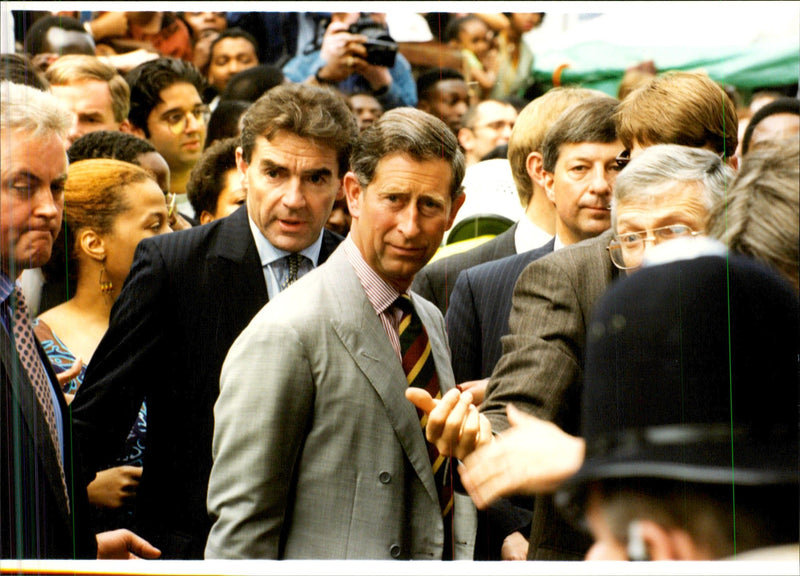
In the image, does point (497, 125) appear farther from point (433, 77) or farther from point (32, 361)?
Result: point (32, 361)

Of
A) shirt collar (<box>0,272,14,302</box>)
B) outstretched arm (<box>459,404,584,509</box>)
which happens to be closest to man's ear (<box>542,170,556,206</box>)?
outstretched arm (<box>459,404,584,509</box>)

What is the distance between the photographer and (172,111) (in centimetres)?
233

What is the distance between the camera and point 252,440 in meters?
1.99

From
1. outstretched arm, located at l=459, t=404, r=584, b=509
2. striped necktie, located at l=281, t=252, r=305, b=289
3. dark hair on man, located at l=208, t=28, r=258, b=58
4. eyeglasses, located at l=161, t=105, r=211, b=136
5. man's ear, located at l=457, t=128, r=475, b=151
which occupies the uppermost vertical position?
dark hair on man, located at l=208, t=28, r=258, b=58

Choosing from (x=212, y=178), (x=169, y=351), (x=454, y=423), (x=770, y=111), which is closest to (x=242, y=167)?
(x=212, y=178)

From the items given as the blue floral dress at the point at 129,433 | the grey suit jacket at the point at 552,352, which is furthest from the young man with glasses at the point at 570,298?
the blue floral dress at the point at 129,433

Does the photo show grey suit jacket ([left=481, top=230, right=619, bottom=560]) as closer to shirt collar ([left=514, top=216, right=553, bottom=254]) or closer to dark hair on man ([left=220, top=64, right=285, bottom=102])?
shirt collar ([left=514, top=216, right=553, bottom=254])

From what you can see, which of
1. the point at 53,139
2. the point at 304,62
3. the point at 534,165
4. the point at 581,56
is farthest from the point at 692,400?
the point at 53,139

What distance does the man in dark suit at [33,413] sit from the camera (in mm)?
2107

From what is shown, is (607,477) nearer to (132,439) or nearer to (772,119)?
(772,119)

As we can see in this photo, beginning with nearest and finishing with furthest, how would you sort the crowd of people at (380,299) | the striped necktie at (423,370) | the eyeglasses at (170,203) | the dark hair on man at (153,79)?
the crowd of people at (380,299) < the striped necktie at (423,370) < the eyeglasses at (170,203) < the dark hair on man at (153,79)

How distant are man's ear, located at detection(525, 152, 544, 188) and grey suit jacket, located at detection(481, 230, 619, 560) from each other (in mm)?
183

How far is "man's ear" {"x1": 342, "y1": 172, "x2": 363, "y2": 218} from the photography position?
209 centimetres

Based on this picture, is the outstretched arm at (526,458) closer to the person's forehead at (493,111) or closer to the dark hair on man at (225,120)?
the person's forehead at (493,111)
